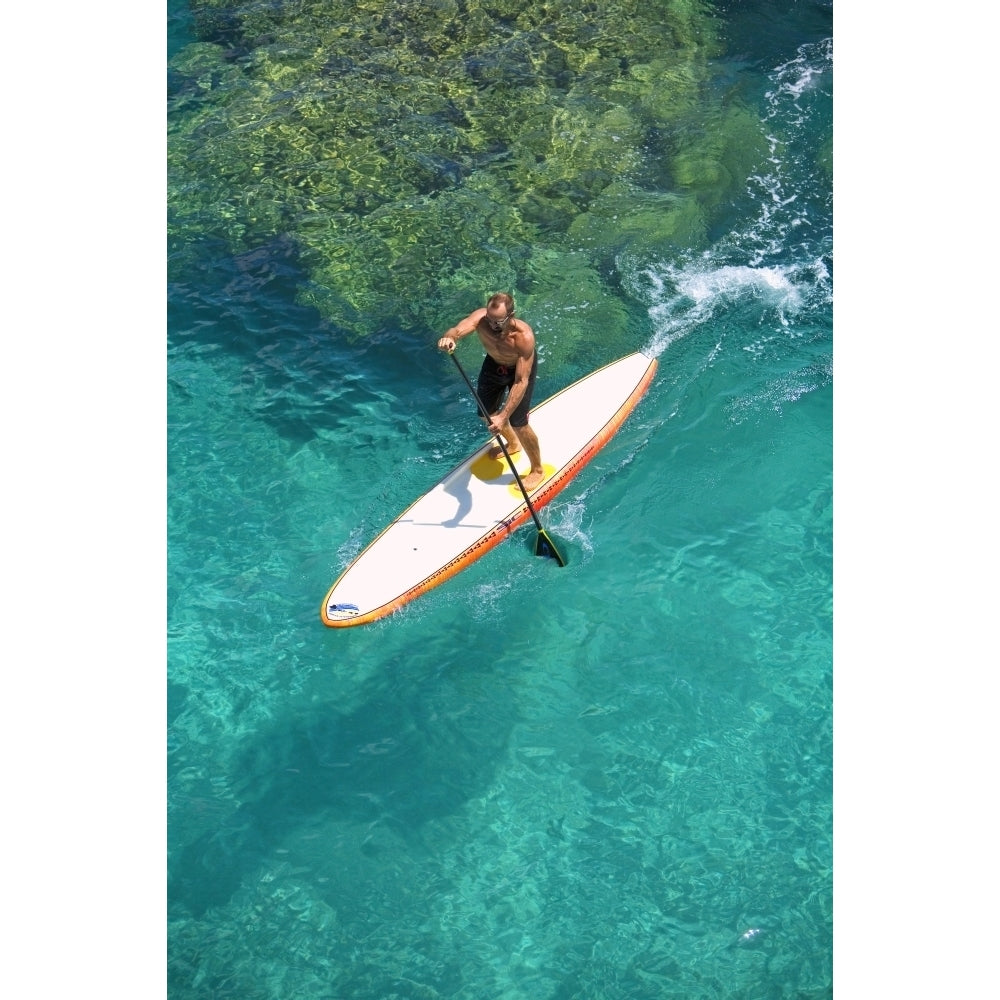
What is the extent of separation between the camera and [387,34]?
17.3 m

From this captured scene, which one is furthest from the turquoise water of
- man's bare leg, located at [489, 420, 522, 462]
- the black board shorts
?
the black board shorts

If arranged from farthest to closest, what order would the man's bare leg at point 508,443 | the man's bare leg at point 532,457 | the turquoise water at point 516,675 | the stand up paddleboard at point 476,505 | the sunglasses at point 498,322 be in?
the man's bare leg at point 532,457
the man's bare leg at point 508,443
the stand up paddleboard at point 476,505
the sunglasses at point 498,322
the turquoise water at point 516,675

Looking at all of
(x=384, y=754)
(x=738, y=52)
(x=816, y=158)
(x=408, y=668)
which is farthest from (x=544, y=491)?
(x=738, y=52)

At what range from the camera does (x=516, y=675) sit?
9.71 meters

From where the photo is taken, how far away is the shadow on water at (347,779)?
865 cm

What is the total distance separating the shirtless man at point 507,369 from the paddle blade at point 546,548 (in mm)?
643

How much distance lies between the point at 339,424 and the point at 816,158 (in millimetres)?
7992

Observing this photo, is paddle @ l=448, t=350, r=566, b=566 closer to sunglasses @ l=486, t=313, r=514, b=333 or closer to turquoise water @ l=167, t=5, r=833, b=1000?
turquoise water @ l=167, t=5, r=833, b=1000

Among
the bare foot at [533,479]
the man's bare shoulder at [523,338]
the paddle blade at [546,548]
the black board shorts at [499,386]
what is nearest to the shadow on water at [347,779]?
the paddle blade at [546,548]

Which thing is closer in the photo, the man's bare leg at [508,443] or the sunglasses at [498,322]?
the sunglasses at [498,322]

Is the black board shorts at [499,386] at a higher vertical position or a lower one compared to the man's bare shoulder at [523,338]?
lower

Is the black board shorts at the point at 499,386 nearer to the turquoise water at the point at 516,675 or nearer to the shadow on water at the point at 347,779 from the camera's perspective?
the turquoise water at the point at 516,675

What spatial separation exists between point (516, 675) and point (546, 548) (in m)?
1.42

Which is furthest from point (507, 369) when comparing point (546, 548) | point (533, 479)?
point (546, 548)
